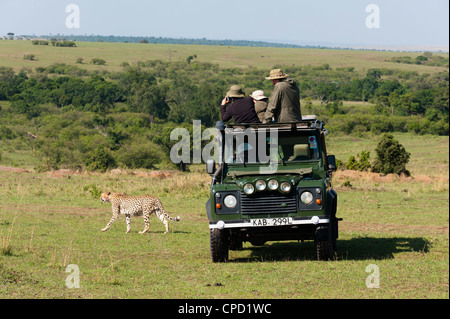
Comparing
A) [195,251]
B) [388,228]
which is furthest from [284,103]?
[388,228]

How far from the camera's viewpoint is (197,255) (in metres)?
11.0

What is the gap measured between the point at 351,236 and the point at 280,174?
4.13 metres

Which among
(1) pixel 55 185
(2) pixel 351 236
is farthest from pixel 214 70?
(2) pixel 351 236

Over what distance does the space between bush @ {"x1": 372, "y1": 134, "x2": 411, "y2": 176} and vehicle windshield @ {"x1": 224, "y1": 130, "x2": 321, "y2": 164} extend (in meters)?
19.8

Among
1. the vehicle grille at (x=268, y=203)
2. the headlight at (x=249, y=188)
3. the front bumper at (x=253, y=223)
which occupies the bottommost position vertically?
the front bumper at (x=253, y=223)

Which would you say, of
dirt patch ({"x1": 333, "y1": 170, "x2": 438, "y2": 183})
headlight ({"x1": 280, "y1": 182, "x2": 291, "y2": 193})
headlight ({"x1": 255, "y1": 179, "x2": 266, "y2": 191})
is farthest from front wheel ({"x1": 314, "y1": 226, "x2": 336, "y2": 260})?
dirt patch ({"x1": 333, "y1": 170, "x2": 438, "y2": 183})

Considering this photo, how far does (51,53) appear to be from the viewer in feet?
407

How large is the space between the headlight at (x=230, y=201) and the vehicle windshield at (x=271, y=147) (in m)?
0.98

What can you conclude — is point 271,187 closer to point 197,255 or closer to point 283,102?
point 283,102

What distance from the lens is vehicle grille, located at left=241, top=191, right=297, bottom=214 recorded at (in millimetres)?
9305

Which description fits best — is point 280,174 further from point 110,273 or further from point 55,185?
point 55,185

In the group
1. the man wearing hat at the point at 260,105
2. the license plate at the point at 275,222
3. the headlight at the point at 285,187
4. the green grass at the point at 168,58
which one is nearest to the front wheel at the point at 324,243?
the license plate at the point at 275,222

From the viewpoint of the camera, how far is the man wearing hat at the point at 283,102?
1045 cm

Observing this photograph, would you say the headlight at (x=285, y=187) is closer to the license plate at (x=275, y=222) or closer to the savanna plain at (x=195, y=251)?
the license plate at (x=275, y=222)
